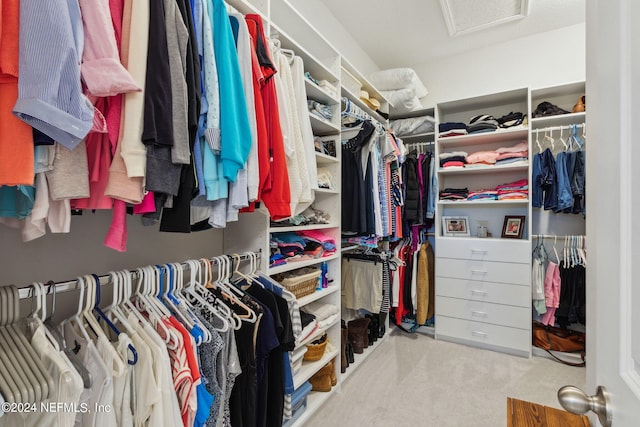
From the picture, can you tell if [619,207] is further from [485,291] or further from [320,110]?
[485,291]

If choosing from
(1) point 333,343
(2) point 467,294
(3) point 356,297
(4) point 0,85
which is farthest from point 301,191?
(2) point 467,294

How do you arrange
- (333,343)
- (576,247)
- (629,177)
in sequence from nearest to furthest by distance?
1. (629,177)
2. (333,343)
3. (576,247)

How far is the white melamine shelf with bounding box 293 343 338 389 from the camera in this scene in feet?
5.62

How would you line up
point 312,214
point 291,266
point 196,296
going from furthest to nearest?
point 312,214 → point 291,266 → point 196,296

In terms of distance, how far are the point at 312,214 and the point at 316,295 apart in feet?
1.77

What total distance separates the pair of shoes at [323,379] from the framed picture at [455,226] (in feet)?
5.69

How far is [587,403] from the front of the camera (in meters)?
0.54

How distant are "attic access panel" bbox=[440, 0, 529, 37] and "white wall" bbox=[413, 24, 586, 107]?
459 mm

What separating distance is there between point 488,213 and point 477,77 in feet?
4.49

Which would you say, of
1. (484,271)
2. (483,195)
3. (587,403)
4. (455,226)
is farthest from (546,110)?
(587,403)

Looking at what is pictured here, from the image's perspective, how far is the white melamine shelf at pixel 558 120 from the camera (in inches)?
98.2

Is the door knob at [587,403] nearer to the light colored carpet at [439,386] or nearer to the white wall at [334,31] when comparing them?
the light colored carpet at [439,386]

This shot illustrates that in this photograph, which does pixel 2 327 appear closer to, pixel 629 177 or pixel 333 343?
pixel 629 177

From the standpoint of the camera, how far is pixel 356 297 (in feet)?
8.60
